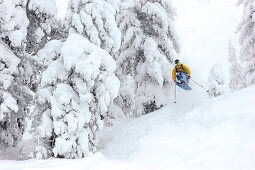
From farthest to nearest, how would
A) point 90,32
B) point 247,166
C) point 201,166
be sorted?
point 90,32 < point 201,166 < point 247,166

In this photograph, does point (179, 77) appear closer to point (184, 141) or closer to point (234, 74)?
point (184, 141)

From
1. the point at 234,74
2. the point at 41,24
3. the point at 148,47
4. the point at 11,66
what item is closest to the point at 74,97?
the point at 11,66

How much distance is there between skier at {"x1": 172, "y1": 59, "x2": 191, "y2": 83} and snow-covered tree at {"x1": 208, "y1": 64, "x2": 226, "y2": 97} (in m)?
9.63

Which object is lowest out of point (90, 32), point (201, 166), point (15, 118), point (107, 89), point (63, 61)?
point (201, 166)

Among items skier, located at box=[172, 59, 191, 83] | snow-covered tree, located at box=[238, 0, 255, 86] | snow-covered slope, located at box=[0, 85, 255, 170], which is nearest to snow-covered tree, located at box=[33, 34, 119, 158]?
snow-covered slope, located at box=[0, 85, 255, 170]

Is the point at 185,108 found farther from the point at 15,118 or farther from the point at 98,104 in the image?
the point at 15,118

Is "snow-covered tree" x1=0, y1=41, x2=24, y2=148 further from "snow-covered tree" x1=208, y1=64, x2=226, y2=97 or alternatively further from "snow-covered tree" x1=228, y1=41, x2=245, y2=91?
"snow-covered tree" x1=228, y1=41, x2=245, y2=91

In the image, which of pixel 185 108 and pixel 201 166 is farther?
pixel 185 108

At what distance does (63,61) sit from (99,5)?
303cm

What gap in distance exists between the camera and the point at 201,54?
4112 inches

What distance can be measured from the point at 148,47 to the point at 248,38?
630cm

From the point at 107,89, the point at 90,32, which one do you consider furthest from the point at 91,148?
the point at 90,32

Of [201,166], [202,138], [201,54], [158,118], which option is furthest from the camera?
[201,54]

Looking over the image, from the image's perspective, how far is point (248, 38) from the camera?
15.7 metres
